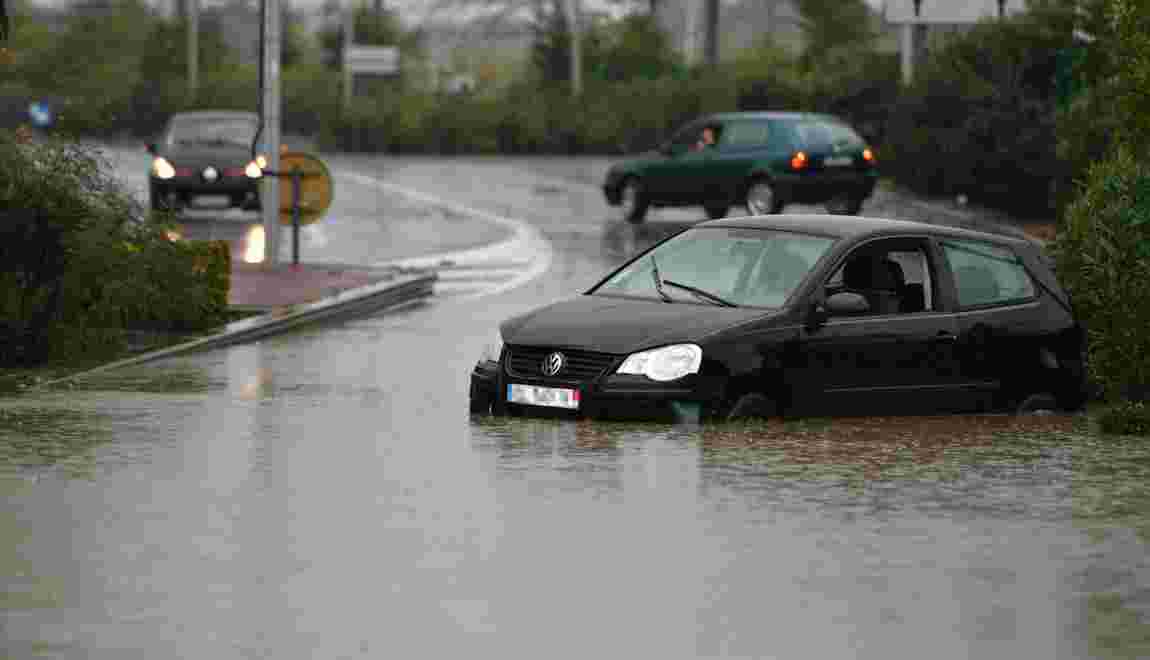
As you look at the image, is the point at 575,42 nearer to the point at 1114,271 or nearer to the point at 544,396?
the point at 1114,271

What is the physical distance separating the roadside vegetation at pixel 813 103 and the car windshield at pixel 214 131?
12.5 ft

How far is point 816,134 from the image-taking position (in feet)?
131

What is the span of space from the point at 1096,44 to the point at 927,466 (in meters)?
22.4

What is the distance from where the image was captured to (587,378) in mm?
14930

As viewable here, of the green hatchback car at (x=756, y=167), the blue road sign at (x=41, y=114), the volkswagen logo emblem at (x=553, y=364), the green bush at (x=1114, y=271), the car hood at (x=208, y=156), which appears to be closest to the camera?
the volkswagen logo emblem at (x=553, y=364)

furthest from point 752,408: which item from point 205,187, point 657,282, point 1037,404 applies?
point 205,187

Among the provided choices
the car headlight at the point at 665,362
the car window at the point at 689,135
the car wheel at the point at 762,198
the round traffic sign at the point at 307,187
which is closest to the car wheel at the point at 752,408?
the car headlight at the point at 665,362

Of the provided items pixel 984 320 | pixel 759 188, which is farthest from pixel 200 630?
pixel 759 188

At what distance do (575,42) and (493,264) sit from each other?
54.4 m

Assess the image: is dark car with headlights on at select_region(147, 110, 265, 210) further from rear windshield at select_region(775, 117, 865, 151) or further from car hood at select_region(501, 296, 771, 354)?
car hood at select_region(501, 296, 771, 354)

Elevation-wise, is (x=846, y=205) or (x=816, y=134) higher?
(x=816, y=134)

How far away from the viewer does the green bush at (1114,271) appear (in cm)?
1675

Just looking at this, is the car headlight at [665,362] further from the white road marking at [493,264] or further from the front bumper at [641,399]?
the white road marking at [493,264]

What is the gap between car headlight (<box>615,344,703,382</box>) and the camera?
14.9 metres
